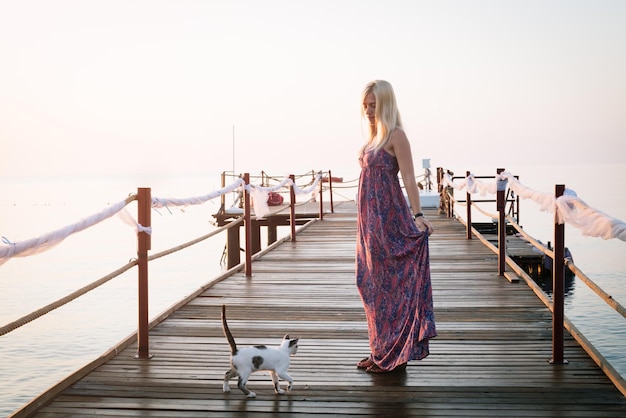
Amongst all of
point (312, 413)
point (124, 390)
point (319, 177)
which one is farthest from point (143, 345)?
point (319, 177)

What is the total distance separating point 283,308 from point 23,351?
685 cm

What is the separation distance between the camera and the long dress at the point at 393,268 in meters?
3.77

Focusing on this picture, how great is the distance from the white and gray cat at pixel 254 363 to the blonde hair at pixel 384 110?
1.16 meters

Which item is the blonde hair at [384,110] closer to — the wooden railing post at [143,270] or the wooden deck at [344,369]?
the wooden deck at [344,369]

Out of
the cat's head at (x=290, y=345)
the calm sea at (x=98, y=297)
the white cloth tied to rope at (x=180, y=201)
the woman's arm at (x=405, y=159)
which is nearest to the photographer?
the cat's head at (x=290, y=345)

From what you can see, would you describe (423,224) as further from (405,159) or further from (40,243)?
(40,243)

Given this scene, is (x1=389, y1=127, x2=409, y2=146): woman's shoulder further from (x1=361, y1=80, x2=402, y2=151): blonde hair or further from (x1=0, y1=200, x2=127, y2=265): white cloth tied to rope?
(x1=0, y1=200, x2=127, y2=265): white cloth tied to rope

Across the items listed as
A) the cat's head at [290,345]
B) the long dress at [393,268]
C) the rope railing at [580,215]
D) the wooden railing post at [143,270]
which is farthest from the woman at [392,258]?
the wooden railing post at [143,270]

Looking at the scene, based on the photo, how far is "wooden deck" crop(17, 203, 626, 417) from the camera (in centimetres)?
329

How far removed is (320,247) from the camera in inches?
391

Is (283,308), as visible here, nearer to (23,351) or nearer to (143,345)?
(143,345)

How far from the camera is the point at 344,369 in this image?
154 inches

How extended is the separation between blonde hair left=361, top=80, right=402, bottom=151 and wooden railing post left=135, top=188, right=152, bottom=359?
1.41m

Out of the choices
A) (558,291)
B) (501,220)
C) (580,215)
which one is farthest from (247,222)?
(580,215)
